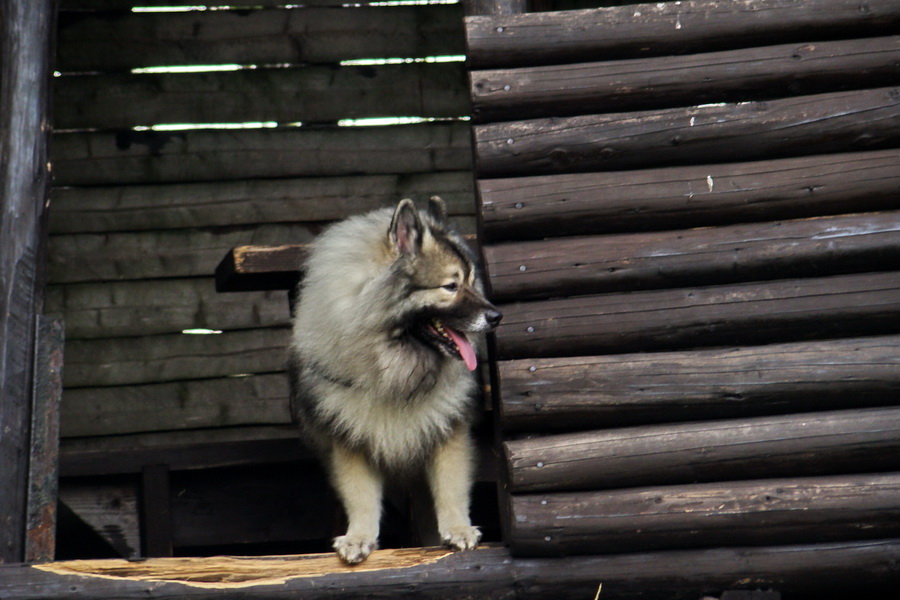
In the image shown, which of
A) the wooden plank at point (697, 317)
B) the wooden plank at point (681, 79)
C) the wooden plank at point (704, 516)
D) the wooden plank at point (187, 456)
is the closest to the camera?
the wooden plank at point (704, 516)

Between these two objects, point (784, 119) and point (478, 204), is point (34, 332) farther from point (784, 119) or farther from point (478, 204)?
point (784, 119)

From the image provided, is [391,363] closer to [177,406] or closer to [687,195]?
[687,195]

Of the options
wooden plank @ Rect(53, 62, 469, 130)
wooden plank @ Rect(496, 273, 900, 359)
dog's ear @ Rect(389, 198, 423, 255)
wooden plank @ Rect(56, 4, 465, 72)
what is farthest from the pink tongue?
wooden plank @ Rect(56, 4, 465, 72)

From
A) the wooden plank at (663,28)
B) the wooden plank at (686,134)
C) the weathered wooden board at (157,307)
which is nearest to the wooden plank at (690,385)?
the wooden plank at (686,134)

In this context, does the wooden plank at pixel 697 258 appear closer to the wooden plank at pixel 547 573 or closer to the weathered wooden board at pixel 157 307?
the wooden plank at pixel 547 573

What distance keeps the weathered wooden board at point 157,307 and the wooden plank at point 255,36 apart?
4.23 ft

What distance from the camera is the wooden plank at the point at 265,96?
634 centimetres

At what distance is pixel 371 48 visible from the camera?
6531 mm

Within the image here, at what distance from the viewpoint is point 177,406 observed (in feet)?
20.7

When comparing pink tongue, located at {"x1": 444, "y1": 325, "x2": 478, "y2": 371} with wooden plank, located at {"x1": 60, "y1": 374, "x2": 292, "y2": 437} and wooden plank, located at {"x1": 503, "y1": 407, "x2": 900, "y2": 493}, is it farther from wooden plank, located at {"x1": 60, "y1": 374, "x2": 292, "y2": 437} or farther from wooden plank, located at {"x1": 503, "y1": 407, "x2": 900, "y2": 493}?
wooden plank, located at {"x1": 60, "y1": 374, "x2": 292, "y2": 437}

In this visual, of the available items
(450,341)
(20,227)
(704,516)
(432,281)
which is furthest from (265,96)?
(704,516)

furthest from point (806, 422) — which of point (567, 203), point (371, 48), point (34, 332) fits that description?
point (371, 48)

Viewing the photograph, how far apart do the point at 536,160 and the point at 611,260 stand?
1.60ft

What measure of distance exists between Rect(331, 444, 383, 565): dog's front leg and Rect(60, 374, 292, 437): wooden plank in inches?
78.4
